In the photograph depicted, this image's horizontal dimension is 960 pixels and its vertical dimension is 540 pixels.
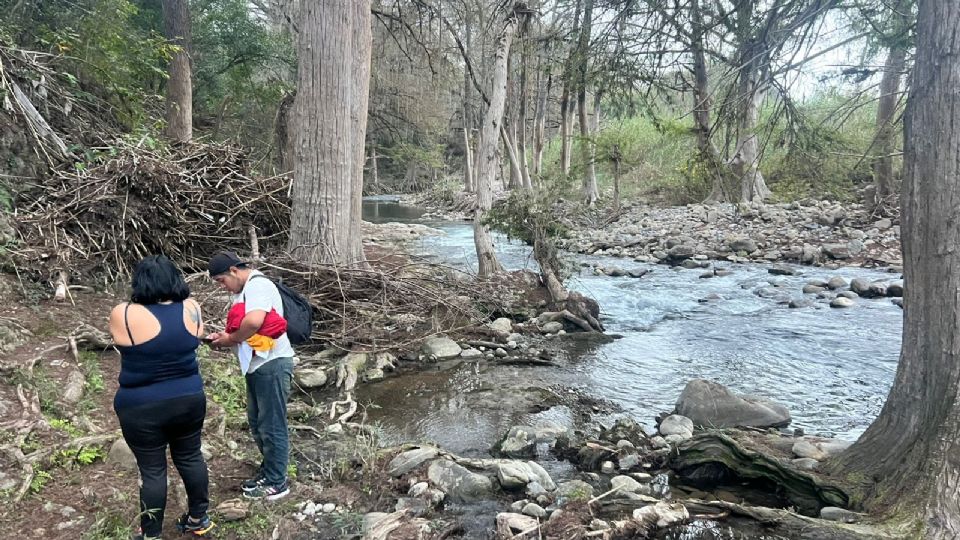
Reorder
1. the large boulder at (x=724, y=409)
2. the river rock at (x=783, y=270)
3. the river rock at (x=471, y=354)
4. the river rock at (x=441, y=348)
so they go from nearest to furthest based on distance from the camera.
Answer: the large boulder at (x=724, y=409), the river rock at (x=441, y=348), the river rock at (x=471, y=354), the river rock at (x=783, y=270)

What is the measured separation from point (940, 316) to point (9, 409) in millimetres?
6205

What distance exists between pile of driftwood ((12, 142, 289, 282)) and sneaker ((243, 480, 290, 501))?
4410mm

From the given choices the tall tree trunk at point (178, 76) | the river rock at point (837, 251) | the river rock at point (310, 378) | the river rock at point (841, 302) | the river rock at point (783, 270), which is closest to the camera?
the river rock at point (310, 378)

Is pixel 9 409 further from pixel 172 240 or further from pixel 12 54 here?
pixel 12 54

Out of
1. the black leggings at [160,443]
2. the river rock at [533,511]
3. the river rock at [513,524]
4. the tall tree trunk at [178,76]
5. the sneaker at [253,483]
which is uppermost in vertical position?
the tall tree trunk at [178,76]

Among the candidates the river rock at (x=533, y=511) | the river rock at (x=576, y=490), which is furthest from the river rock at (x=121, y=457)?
the river rock at (x=576, y=490)

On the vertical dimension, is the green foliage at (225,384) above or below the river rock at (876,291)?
below

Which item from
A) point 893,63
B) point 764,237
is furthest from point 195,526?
point 764,237

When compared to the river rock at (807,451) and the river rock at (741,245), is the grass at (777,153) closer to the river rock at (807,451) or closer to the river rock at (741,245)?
the river rock at (741,245)

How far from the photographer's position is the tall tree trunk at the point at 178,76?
45.0ft

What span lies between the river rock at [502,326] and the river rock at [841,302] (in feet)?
19.9

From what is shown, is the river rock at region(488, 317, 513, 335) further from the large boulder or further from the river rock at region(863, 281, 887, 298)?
the river rock at region(863, 281, 887, 298)

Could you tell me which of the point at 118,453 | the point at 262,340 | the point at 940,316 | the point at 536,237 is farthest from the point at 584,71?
the point at 118,453

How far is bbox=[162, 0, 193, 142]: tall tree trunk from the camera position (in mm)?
13719
